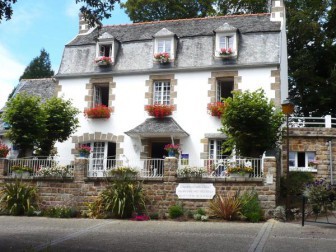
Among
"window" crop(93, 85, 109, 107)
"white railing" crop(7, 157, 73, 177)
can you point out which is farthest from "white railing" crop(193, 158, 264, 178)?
"window" crop(93, 85, 109, 107)

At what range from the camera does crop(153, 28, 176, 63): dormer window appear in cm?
1859

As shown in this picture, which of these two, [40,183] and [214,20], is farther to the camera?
[214,20]

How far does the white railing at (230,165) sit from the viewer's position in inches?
531

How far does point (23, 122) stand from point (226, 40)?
333 inches

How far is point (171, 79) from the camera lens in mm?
18266

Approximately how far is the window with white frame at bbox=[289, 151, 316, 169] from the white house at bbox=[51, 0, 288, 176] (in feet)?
8.17

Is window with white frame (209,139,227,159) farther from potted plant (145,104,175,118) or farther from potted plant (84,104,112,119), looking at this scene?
potted plant (84,104,112,119)

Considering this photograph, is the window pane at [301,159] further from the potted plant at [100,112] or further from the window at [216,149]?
the potted plant at [100,112]

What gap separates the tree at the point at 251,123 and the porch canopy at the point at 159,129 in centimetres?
312

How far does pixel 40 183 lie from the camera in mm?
14914

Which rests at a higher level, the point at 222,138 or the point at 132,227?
the point at 222,138

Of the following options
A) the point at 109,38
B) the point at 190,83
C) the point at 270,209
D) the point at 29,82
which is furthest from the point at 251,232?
the point at 29,82

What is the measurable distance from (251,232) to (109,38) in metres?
11.6

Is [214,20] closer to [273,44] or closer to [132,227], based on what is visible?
[273,44]
